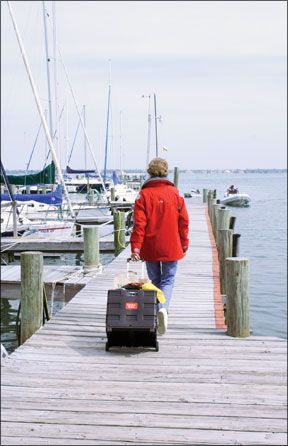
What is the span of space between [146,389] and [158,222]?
173 centimetres

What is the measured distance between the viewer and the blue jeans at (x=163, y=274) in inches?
231

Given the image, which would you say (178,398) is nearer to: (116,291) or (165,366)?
(165,366)

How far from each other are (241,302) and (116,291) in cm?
130

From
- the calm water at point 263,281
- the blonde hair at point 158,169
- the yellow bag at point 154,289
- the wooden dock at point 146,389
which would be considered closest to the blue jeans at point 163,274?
the yellow bag at point 154,289

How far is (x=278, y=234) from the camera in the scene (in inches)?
1474

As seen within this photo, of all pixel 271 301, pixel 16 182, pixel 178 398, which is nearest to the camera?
pixel 178 398

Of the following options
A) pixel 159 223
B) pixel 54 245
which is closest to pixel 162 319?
pixel 159 223

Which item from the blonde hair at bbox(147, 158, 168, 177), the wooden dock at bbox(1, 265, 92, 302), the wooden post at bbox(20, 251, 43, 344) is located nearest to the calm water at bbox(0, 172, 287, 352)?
the wooden dock at bbox(1, 265, 92, 302)

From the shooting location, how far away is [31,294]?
6.08 meters

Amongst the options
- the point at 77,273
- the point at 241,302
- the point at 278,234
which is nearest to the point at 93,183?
the point at 278,234

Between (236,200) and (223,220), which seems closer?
(223,220)

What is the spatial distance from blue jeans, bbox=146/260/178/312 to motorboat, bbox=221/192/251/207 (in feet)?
171

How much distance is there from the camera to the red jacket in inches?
221

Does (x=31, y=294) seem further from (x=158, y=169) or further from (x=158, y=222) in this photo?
(x=158, y=169)
